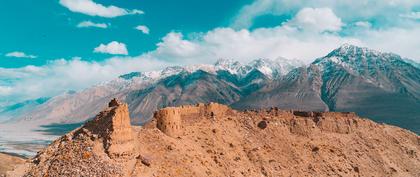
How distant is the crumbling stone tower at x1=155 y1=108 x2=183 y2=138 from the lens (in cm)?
5381

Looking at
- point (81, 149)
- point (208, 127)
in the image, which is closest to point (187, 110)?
point (208, 127)

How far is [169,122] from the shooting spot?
5431 cm

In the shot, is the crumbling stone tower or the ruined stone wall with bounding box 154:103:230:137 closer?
the crumbling stone tower

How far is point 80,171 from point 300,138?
1634 inches

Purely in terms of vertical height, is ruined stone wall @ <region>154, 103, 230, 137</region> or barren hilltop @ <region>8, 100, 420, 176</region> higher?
ruined stone wall @ <region>154, 103, 230, 137</region>

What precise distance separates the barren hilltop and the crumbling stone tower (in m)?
0.11

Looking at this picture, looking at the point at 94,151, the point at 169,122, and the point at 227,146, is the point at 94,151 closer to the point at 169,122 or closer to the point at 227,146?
the point at 169,122

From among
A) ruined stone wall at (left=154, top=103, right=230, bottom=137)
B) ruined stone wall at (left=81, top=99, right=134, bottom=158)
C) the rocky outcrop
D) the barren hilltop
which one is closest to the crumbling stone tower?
ruined stone wall at (left=154, top=103, right=230, bottom=137)

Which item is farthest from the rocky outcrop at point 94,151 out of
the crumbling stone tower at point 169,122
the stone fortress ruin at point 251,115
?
the stone fortress ruin at point 251,115

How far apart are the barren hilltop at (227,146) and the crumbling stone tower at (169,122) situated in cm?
11

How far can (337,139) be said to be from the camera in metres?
74.9

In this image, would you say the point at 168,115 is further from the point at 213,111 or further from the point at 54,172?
the point at 54,172

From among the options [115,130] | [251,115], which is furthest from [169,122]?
[251,115]

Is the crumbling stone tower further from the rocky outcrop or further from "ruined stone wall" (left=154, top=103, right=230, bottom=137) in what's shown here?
the rocky outcrop
